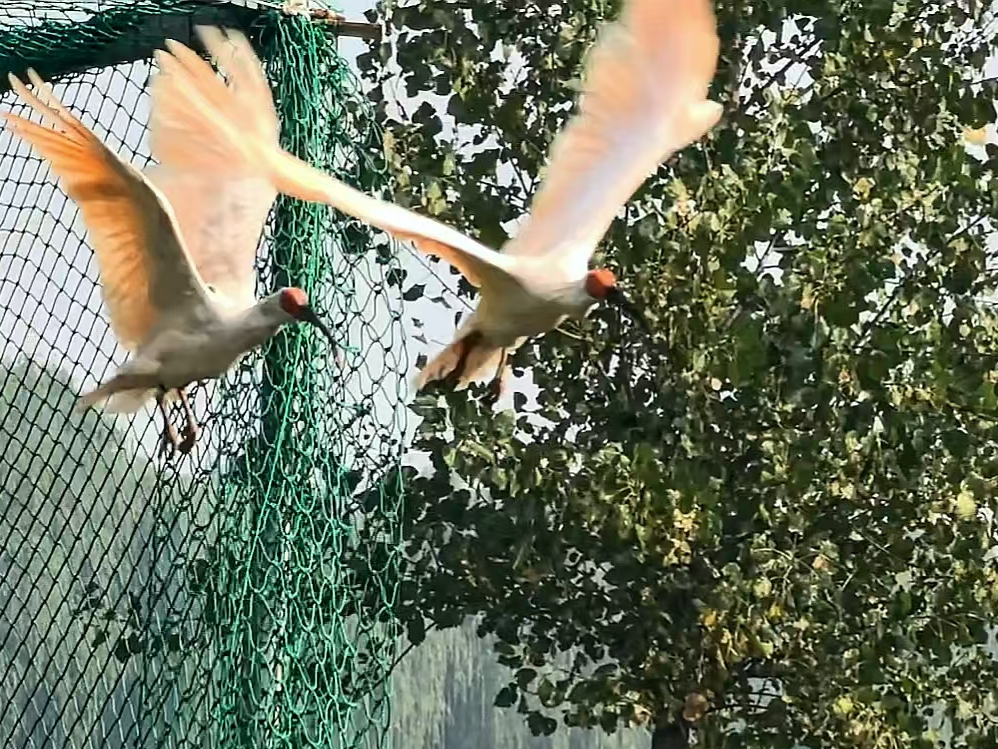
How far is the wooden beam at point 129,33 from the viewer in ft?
6.30

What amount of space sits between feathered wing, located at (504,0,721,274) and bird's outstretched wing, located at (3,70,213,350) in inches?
12.9

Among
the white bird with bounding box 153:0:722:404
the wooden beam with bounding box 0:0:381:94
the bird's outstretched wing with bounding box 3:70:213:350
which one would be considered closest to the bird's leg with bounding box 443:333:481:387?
the white bird with bounding box 153:0:722:404

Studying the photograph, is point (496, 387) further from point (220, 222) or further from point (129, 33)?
point (129, 33)

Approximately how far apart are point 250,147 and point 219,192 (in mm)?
184

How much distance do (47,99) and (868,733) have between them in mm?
1255

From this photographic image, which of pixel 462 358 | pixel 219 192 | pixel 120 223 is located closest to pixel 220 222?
pixel 219 192

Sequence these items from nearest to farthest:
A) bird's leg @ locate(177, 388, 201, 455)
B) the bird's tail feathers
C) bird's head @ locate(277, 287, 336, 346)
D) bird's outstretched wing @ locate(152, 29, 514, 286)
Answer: bird's outstretched wing @ locate(152, 29, 514, 286) → bird's head @ locate(277, 287, 336, 346) → the bird's tail feathers → bird's leg @ locate(177, 388, 201, 455)

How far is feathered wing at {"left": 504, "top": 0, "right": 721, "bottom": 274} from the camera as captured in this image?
1.78 m

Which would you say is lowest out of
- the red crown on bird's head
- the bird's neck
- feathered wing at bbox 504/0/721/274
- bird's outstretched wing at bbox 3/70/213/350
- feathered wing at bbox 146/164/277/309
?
the bird's neck

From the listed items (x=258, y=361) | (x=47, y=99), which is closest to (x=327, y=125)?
(x=258, y=361)

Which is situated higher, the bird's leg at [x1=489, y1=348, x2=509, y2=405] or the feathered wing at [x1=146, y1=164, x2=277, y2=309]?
the feathered wing at [x1=146, y1=164, x2=277, y2=309]

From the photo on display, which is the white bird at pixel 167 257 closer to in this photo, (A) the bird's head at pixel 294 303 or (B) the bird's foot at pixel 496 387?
(A) the bird's head at pixel 294 303

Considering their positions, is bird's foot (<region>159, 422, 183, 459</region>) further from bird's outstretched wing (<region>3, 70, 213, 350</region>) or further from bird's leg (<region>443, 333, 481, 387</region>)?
bird's leg (<region>443, 333, 481, 387</region>)

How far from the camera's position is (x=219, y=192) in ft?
5.88
